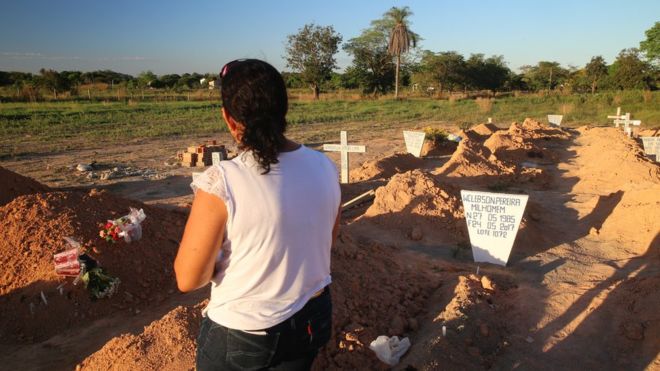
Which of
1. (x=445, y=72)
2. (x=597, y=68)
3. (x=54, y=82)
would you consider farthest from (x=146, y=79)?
(x=597, y=68)

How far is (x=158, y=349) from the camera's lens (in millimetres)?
3354

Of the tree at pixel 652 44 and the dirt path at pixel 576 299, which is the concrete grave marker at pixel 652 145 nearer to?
the dirt path at pixel 576 299

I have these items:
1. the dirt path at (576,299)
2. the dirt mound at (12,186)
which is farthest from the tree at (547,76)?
A: the dirt mound at (12,186)

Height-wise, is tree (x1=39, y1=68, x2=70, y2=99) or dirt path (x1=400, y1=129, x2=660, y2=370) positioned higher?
tree (x1=39, y1=68, x2=70, y2=99)

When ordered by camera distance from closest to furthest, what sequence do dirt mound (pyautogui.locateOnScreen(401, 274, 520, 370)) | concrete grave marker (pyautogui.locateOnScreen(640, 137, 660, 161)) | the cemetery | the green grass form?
dirt mound (pyautogui.locateOnScreen(401, 274, 520, 370)), the cemetery, concrete grave marker (pyautogui.locateOnScreen(640, 137, 660, 161)), the green grass


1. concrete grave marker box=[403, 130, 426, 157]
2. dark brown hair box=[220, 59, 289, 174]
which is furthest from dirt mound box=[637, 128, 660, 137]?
dark brown hair box=[220, 59, 289, 174]

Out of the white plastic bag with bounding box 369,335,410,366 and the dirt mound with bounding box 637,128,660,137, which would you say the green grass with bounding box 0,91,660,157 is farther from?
the white plastic bag with bounding box 369,335,410,366

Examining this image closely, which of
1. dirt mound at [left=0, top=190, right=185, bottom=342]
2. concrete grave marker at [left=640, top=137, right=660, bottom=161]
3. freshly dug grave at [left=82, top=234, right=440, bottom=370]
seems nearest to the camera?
freshly dug grave at [left=82, top=234, right=440, bottom=370]

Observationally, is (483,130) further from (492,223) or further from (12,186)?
(12,186)

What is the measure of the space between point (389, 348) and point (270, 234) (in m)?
2.21

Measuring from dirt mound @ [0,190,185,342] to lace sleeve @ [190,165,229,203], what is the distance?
383 centimetres

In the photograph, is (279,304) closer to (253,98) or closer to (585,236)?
(253,98)

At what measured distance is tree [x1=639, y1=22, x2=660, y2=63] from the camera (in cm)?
3431

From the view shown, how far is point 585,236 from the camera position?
696 cm
